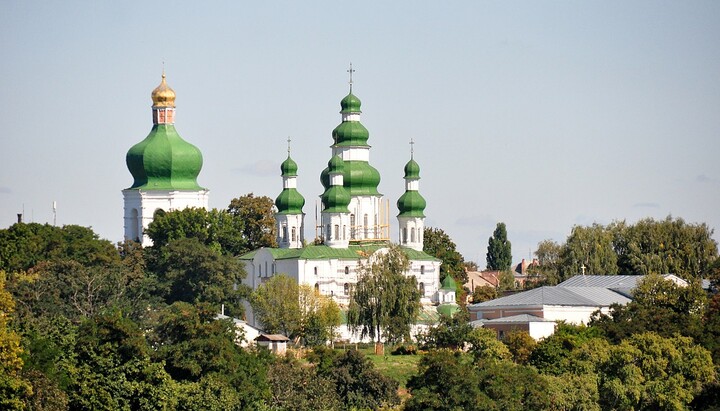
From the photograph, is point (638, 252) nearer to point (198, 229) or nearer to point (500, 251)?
point (198, 229)

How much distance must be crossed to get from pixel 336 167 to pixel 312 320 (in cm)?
1114

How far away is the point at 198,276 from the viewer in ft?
260

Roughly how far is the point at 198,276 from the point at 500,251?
3956cm

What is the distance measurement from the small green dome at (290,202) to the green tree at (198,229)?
2532 millimetres

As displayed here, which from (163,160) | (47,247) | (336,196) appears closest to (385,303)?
(336,196)

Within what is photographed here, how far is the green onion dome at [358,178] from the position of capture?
3374 inches

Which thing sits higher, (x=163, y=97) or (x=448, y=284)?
(x=163, y=97)

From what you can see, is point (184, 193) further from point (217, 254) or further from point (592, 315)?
→ point (592, 315)

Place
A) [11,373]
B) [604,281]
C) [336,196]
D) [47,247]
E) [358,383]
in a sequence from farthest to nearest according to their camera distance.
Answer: [336,196] < [604,281] < [47,247] < [358,383] < [11,373]

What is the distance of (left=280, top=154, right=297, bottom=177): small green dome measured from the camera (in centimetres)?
8431

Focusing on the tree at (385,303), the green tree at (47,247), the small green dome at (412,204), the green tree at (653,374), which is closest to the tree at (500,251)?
the small green dome at (412,204)

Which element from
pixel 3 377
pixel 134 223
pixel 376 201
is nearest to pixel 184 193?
pixel 134 223

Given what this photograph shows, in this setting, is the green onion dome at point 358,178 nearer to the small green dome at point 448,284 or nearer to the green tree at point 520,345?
the small green dome at point 448,284

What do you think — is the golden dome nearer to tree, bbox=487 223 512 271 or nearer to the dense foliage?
the dense foliage
